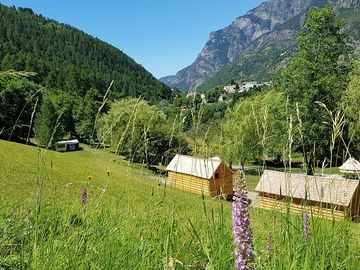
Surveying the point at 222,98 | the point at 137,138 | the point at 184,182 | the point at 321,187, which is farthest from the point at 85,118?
the point at 222,98

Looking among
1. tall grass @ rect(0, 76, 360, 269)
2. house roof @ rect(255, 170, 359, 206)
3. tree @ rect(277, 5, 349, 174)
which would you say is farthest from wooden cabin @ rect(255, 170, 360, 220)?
tree @ rect(277, 5, 349, 174)

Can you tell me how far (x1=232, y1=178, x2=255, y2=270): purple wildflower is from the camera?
5.66 feet

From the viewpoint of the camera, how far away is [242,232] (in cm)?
173

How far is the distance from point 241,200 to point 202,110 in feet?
5.75

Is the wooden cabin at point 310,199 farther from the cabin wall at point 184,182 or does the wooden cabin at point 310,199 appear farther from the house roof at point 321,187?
the cabin wall at point 184,182

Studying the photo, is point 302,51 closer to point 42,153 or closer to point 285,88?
point 285,88

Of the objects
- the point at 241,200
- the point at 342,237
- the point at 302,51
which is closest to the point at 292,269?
the point at 241,200

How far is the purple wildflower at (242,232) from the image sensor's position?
173cm

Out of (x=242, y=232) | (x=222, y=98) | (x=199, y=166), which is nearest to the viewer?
(x=242, y=232)

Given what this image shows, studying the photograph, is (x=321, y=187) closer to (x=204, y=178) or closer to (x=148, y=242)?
(x=148, y=242)

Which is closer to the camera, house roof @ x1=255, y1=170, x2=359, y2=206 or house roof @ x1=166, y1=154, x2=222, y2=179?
house roof @ x1=255, y1=170, x2=359, y2=206

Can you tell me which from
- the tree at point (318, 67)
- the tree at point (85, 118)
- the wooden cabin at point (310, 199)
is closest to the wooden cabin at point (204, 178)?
the wooden cabin at point (310, 199)

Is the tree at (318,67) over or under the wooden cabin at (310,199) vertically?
over

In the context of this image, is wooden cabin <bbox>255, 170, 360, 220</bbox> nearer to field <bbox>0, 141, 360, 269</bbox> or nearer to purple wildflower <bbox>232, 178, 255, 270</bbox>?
field <bbox>0, 141, 360, 269</bbox>
